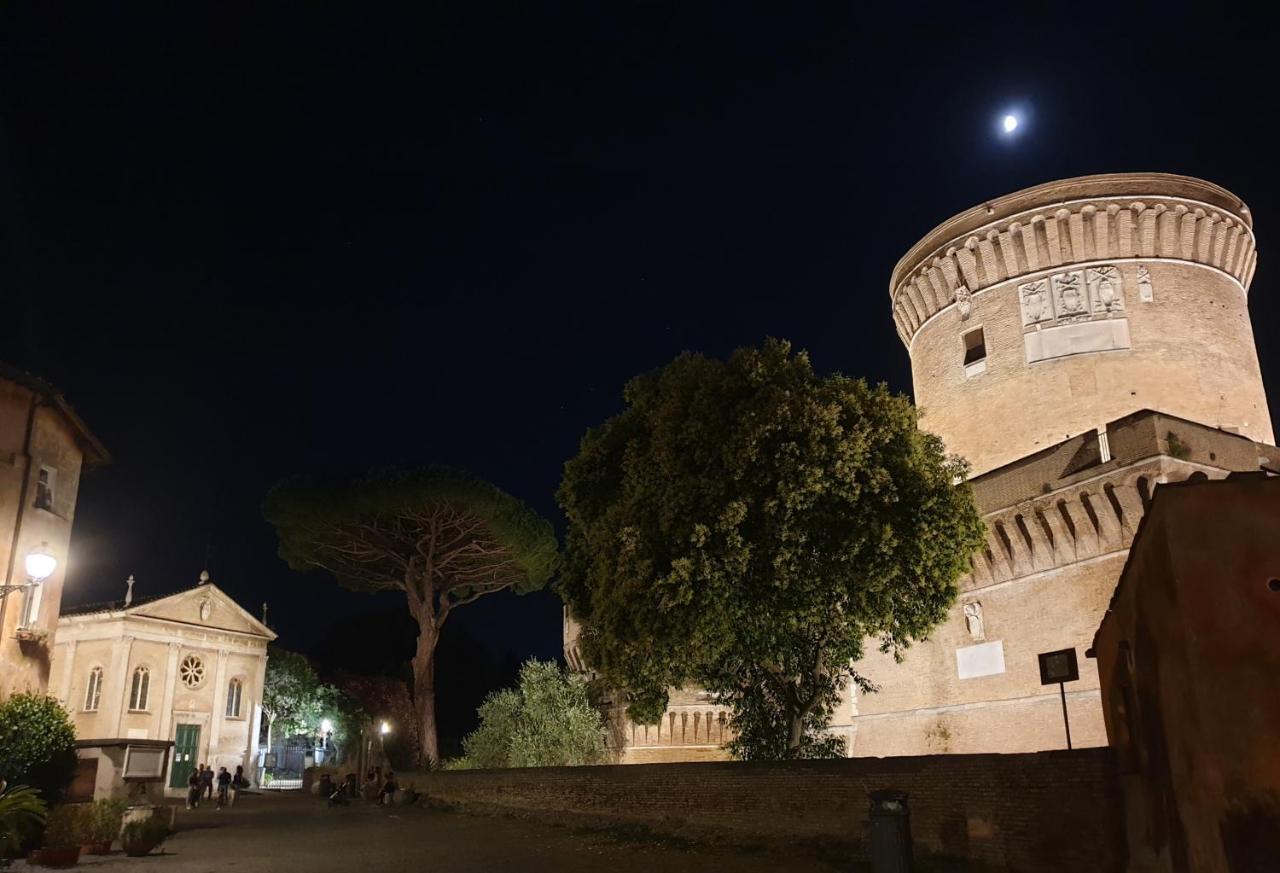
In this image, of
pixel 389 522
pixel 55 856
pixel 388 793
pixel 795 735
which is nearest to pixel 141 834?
pixel 55 856

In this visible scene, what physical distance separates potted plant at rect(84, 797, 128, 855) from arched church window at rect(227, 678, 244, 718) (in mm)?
27499

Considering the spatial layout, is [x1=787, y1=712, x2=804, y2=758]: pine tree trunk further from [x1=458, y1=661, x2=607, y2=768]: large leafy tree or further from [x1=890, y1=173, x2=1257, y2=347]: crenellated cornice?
[x1=890, y1=173, x2=1257, y2=347]: crenellated cornice

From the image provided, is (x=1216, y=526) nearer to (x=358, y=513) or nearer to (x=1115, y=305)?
(x=1115, y=305)

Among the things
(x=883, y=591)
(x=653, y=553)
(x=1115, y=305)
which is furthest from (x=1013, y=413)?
(x=653, y=553)

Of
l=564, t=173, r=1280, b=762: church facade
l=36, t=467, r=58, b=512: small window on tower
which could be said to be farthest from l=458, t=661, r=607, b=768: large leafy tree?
l=36, t=467, r=58, b=512: small window on tower

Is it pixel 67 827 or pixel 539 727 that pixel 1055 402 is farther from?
pixel 67 827

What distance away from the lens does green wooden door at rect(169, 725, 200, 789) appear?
116ft

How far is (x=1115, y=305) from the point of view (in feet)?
75.4

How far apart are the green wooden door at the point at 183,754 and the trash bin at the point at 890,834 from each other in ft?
107

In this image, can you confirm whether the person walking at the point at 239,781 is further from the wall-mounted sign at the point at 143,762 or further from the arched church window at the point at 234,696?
the wall-mounted sign at the point at 143,762

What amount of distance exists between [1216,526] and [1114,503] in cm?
1205

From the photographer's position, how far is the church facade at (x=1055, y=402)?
19.0m

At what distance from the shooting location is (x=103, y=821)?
13289 mm

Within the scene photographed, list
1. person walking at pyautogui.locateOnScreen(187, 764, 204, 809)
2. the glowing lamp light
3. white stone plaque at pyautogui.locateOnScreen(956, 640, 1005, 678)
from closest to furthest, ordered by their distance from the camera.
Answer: the glowing lamp light < white stone plaque at pyautogui.locateOnScreen(956, 640, 1005, 678) < person walking at pyautogui.locateOnScreen(187, 764, 204, 809)
